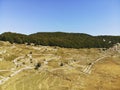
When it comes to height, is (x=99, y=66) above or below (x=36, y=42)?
below

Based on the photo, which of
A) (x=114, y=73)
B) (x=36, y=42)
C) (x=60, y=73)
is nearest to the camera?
(x=60, y=73)

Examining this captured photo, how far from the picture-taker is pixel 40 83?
267 ft

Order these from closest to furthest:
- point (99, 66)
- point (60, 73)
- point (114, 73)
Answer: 1. point (60, 73)
2. point (114, 73)
3. point (99, 66)

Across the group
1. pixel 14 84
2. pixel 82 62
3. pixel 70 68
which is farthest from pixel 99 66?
pixel 14 84

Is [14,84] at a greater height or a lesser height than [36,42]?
lesser

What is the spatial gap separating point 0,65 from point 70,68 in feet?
98.5

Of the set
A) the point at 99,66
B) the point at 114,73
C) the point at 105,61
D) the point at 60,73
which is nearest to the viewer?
the point at 60,73

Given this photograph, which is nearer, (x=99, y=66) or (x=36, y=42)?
(x=99, y=66)

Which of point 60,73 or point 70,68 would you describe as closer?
point 60,73

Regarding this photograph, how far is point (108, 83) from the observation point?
87062mm

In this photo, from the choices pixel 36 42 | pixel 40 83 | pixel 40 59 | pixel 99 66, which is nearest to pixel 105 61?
pixel 99 66

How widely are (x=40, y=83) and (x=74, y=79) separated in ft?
45.9

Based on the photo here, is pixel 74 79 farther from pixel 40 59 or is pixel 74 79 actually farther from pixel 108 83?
pixel 40 59

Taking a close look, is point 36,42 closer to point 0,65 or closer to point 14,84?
point 0,65
